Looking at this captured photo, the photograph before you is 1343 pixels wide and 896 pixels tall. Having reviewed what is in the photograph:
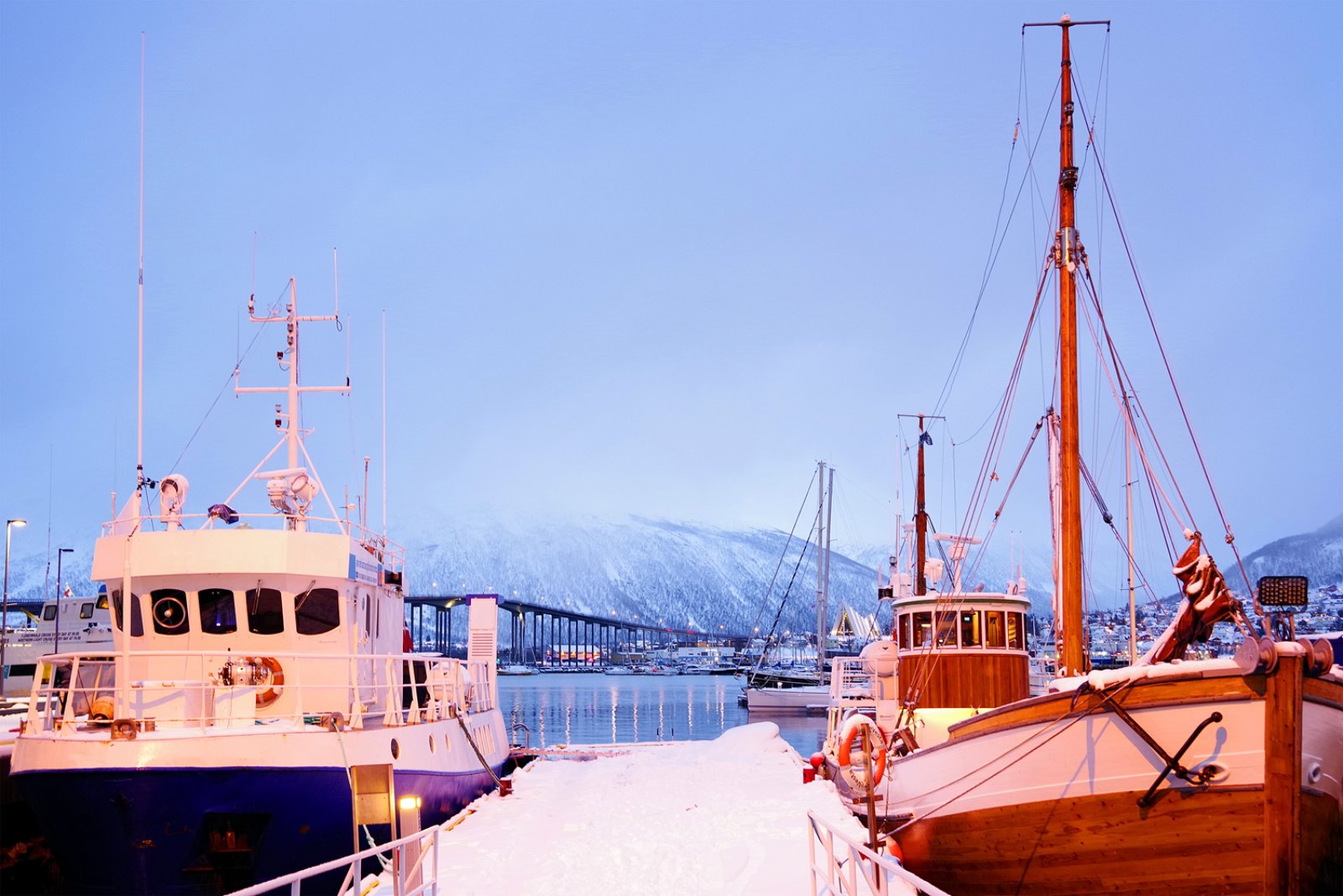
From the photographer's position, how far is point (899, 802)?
641 inches

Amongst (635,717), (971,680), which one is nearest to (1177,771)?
(971,680)

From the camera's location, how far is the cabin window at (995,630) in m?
20.3

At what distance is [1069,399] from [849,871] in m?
7.70

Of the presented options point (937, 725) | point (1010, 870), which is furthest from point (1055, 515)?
point (1010, 870)

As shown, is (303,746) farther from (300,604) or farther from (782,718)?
(782,718)

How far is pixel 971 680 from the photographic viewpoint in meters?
20.1

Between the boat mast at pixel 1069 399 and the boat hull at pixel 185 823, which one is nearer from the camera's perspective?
the boat hull at pixel 185 823

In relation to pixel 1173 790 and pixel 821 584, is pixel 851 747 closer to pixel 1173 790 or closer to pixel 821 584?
pixel 1173 790

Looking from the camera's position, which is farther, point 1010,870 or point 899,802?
point 899,802

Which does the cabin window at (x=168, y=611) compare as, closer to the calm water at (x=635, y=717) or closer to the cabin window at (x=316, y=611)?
the cabin window at (x=316, y=611)

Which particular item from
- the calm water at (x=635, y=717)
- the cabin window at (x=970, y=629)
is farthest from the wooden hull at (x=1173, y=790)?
the calm water at (x=635, y=717)

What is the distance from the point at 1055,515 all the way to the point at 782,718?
3848 centimetres

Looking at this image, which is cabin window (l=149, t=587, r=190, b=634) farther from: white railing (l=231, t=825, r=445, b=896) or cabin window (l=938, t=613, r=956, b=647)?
cabin window (l=938, t=613, r=956, b=647)

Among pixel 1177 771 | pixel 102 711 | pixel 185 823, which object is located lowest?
pixel 185 823
